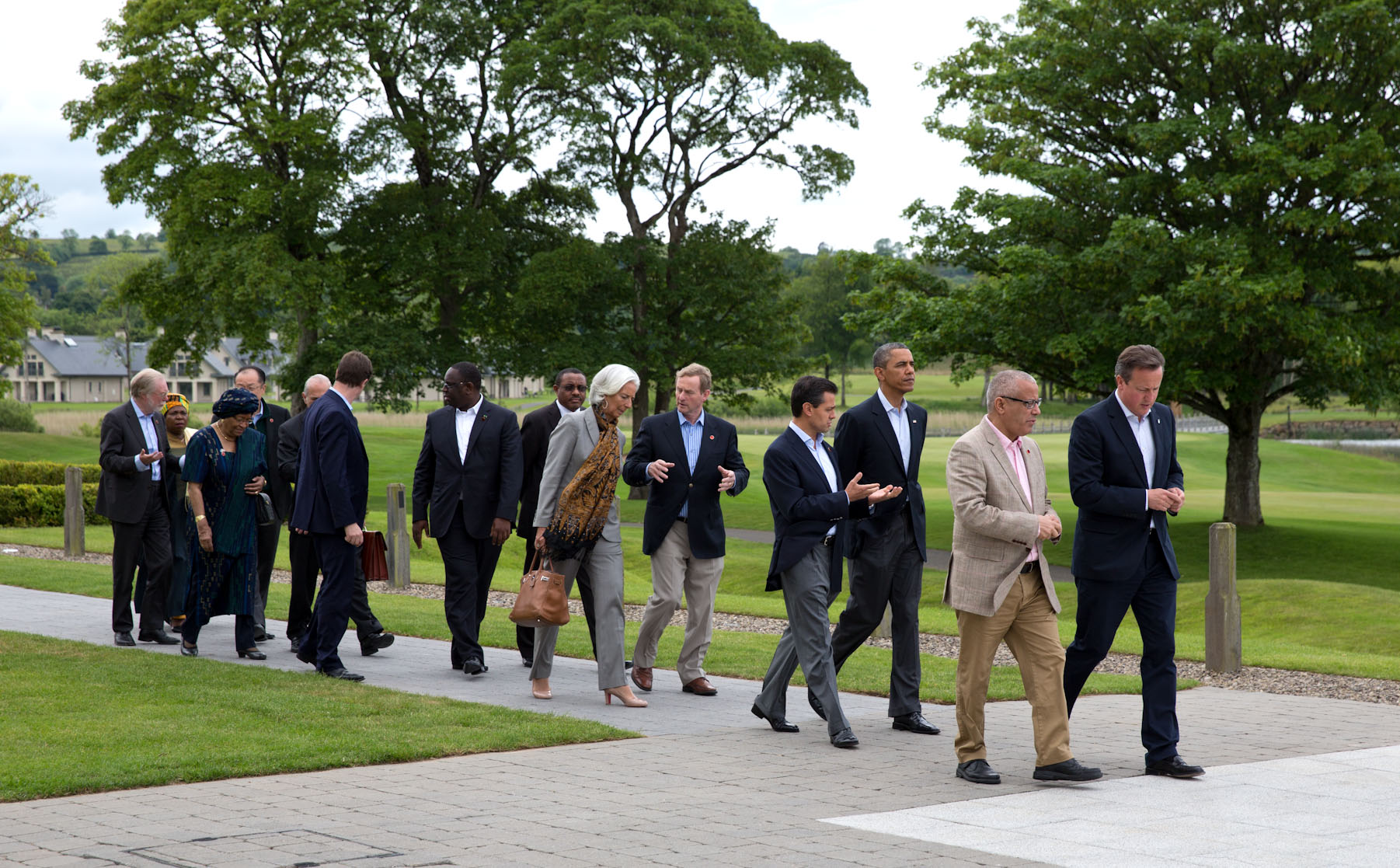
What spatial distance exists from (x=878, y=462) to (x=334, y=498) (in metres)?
3.66

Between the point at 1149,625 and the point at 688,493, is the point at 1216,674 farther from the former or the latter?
the point at 688,493

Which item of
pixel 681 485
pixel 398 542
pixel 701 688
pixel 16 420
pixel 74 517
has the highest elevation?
pixel 16 420

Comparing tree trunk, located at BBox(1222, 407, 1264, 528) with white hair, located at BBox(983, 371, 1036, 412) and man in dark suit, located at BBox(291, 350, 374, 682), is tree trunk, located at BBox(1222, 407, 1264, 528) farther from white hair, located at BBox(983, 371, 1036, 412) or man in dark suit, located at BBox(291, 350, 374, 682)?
white hair, located at BBox(983, 371, 1036, 412)

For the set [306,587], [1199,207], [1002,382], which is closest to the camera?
[1002,382]

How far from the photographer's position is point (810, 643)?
730 cm

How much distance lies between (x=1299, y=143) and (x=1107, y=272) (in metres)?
3.63

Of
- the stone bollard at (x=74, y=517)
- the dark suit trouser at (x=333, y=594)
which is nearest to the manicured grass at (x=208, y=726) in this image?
the dark suit trouser at (x=333, y=594)

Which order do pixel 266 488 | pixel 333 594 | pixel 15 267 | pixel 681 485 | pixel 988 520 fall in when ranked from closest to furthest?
pixel 988 520 → pixel 681 485 → pixel 333 594 → pixel 266 488 → pixel 15 267

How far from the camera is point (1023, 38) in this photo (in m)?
25.5

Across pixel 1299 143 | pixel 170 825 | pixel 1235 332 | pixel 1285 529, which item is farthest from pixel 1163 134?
pixel 170 825

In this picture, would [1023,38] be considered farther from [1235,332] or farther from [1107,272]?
[1235,332]

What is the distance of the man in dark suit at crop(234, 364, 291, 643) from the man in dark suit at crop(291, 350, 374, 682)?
175 centimetres

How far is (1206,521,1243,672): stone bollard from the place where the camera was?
10.6 metres

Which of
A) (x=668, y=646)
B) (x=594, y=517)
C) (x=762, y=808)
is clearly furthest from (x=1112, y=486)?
(x=668, y=646)
